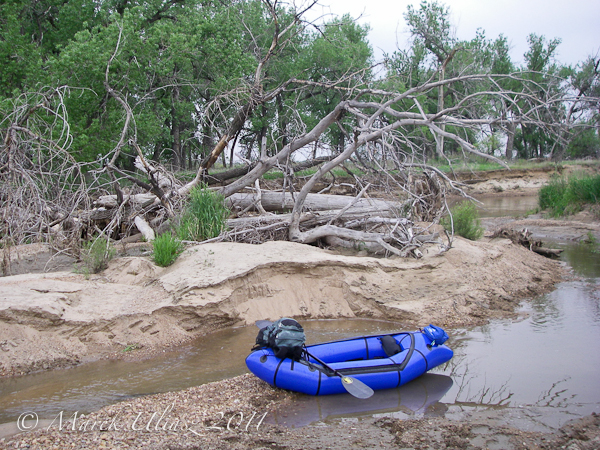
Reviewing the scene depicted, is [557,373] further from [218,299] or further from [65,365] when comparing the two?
[65,365]

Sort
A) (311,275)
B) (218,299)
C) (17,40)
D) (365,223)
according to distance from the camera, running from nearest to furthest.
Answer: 1. (218,299)
2. (311,275)
3. (365,223)
4. (17,40)

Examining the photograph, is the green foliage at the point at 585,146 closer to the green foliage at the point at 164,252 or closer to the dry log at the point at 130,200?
the dry log at the point at 130,200

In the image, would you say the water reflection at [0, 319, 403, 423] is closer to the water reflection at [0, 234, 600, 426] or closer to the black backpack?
the water reflection at [0, 234, 600, 426]

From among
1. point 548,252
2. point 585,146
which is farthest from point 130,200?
point 585,146

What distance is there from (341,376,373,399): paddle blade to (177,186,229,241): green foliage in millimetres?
5178

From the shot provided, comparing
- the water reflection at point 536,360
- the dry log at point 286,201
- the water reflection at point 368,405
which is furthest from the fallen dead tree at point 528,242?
the water reflection at point 368,405

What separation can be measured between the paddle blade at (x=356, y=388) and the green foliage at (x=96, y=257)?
5.02 meters

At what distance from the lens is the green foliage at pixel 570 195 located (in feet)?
49.4

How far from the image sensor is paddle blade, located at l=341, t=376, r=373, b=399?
14.6 feet

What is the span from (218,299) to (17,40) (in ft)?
38.4

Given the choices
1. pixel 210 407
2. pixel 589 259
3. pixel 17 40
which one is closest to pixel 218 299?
pixel 210 407

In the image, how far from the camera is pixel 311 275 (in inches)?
314

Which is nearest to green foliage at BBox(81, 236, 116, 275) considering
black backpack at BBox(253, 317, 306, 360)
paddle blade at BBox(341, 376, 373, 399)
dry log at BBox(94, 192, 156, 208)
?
dry log at BBox(94, 192, 156, 208)

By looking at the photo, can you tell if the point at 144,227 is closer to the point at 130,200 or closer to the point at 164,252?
the point at 130,200
